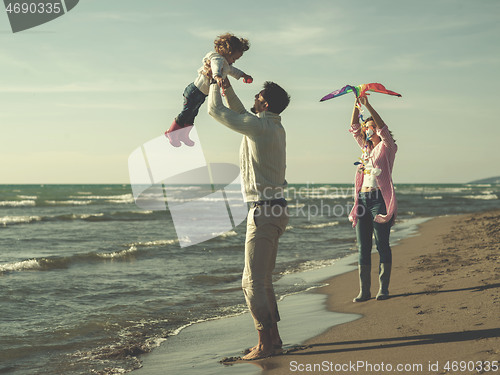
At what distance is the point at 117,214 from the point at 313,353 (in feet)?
81.4

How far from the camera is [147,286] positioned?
26.9 ft

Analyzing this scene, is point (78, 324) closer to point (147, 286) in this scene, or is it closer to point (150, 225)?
point (147, 286)

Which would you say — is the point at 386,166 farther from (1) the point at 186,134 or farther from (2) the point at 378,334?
(1) the point at 186,134

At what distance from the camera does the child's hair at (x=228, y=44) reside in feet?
10.8

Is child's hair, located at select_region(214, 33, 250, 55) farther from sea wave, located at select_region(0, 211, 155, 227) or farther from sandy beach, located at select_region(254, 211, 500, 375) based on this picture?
sea wave, located at select_region(0, 211, 155, 227)

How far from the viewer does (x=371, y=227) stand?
5484 millimetres

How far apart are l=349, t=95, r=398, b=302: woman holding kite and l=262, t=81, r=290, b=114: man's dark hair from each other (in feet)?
5.43

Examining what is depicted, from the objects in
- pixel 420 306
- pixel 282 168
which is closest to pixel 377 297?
pixel 420 306

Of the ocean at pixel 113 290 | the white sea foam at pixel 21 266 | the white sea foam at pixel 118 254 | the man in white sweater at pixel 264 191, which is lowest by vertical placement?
the ocean at pixel 113 290

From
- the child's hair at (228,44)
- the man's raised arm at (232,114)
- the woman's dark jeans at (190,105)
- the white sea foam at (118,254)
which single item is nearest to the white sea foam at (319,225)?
the white sea foam at (118,254)

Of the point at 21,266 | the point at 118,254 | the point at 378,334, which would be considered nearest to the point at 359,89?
the point at 378,334

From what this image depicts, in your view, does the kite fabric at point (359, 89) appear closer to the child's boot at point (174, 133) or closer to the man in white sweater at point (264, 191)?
the man in white sweater at point (264, 191)

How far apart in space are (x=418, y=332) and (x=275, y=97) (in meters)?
2.21

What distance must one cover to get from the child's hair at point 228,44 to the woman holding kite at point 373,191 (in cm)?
211
